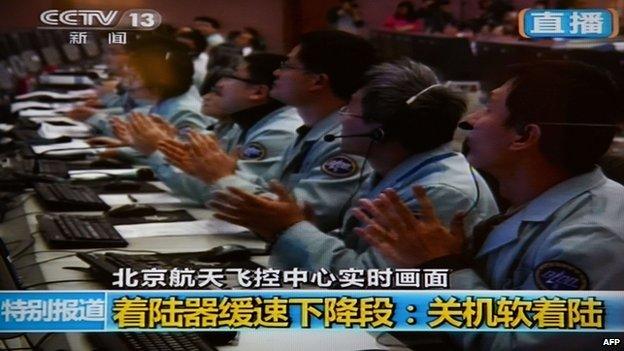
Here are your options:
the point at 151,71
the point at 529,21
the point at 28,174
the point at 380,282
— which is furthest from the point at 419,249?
the point at 28,174

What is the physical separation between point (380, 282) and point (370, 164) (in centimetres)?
25

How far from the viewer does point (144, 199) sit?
98.5 inches

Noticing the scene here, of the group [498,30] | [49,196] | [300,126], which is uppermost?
[498,30]

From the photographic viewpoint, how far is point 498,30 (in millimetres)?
2289

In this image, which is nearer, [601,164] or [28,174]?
A: [601,164]

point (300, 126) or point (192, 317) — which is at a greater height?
point (300, 126)

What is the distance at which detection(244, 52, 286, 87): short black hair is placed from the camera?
2285mm

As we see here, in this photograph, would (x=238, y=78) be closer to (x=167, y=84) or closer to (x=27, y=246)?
(x=167, y=84)

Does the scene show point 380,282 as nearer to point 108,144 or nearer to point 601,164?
point 601,164

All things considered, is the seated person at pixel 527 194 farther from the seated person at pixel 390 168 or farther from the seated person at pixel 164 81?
the seated person at pixel 164 81

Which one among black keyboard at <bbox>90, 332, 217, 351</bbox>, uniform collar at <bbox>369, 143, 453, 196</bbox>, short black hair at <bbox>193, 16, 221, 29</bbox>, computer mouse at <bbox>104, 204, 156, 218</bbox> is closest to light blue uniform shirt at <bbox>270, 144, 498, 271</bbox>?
uniform collar at <bbox>369, 143, 453, 196</bbox>

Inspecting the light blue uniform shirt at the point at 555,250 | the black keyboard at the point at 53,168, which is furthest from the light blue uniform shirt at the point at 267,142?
the light blue uniform shirt at the point at 555,250

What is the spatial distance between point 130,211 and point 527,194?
895 mm

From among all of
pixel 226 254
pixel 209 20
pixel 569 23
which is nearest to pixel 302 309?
pixel 226 254
